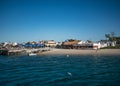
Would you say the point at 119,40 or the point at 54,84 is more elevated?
the point at 119,40

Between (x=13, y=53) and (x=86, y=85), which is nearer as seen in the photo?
(x=86, y=85)

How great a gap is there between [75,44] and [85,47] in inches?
391

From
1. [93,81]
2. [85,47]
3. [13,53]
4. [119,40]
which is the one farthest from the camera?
[119,40]

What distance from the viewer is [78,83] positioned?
1066 inches

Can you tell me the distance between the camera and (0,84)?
2708 cm

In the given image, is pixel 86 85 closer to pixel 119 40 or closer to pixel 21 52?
pixel 21 52

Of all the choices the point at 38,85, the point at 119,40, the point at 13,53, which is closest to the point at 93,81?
the point at 38,85

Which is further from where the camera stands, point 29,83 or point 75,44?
point 75,44

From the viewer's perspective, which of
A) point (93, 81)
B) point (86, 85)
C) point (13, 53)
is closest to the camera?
point (86, 85)

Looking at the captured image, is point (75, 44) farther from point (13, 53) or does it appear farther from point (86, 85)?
point (86, 85)

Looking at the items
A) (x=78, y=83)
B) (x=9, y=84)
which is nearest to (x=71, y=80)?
(x=78, y=83)

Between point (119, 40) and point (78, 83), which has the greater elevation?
point (119, 40)

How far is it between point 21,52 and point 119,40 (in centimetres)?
8702

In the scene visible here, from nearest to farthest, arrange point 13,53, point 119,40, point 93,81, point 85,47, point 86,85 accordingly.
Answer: point 86,85 < point 93,81 < point 13,53 < point 85,47 < point 119,40
